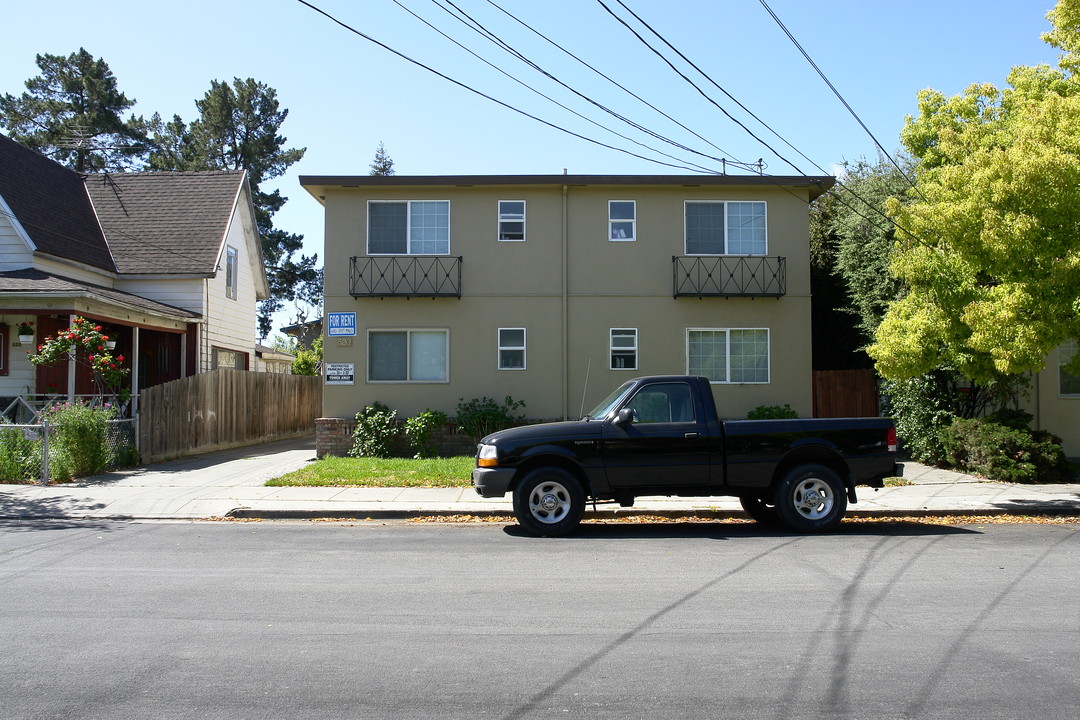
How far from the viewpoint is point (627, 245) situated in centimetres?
1855

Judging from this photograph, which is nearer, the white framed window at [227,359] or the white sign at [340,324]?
the white sign at [340,324]

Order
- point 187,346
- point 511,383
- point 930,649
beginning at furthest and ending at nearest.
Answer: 1. point 187,346
2. point 511,383
3. point 930,649

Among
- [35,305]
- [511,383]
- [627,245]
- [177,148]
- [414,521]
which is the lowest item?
[414,521]

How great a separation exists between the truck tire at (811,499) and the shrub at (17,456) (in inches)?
482

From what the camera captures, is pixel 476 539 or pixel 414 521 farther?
pixel 414 521

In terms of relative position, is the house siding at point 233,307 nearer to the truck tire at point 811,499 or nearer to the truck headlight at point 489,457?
the truck headlight at point 489,457

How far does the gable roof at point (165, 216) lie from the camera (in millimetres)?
22594

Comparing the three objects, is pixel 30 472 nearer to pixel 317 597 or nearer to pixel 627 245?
pixel 317 597

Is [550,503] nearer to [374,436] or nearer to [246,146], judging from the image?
[374,436]

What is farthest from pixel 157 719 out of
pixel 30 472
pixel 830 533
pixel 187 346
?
pixel 187 346

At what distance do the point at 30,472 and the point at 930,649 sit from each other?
14.2 meters

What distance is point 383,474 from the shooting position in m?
14.7

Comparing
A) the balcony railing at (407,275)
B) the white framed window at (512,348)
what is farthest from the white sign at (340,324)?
the white framed window at (512,348)

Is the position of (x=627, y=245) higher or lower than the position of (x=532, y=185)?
lower
